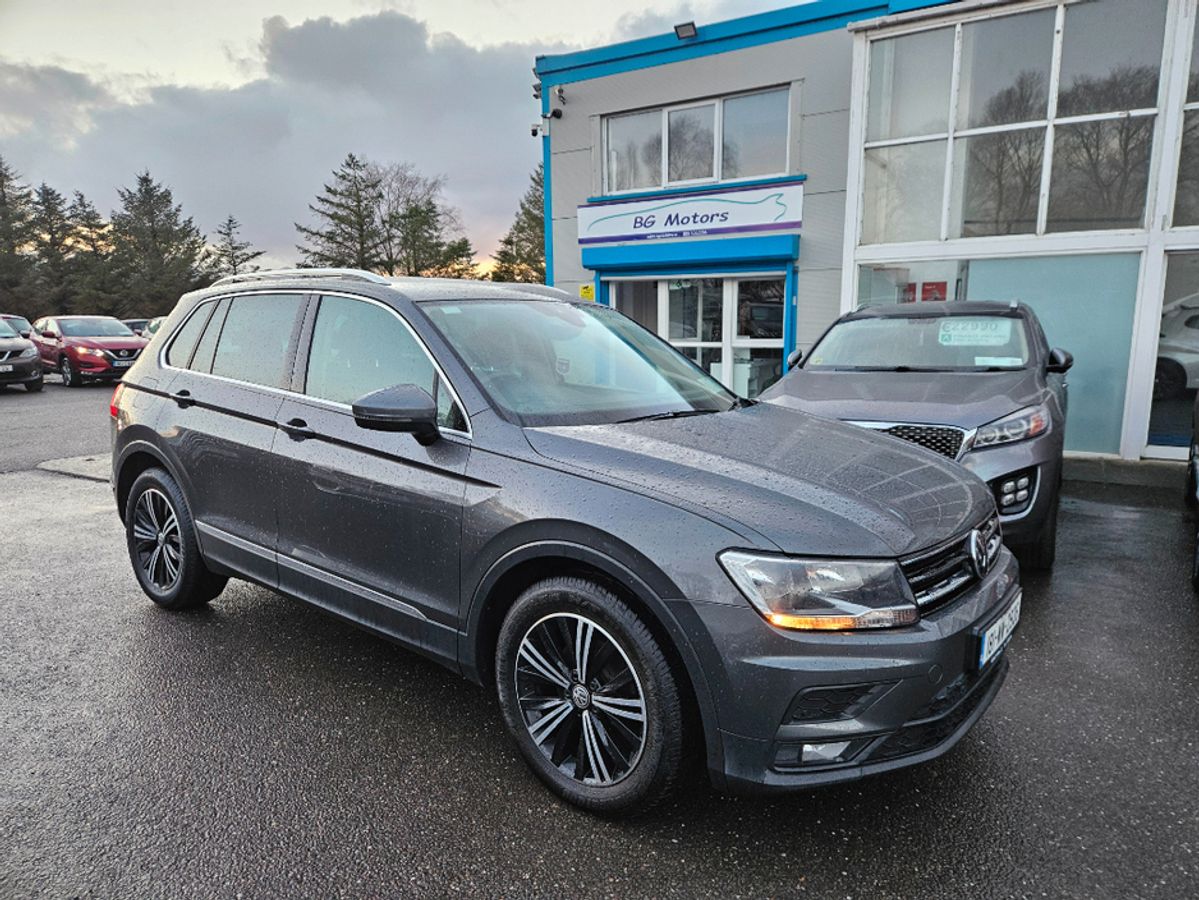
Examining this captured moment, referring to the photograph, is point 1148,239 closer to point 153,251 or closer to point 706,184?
point 706,184

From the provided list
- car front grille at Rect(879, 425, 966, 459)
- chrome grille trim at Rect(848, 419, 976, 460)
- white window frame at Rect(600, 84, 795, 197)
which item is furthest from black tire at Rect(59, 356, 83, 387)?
car front grille at Rect(879, 425, 966, 459)

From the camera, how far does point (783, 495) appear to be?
224cm

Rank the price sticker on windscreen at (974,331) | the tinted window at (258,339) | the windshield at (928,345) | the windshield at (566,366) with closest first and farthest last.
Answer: the windshield at (566,366), the tinted window at (258,339), the windshield at (928,345), the price sticker on windscreen at (974,331)

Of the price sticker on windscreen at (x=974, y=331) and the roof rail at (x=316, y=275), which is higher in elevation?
the roof rail at (x=316, y=275)

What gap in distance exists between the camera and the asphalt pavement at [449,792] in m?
2.18

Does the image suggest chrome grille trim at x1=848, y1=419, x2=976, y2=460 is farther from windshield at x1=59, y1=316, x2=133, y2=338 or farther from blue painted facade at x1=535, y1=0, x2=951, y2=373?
windshield at x1=59, y1=316, x2=133, y2=338

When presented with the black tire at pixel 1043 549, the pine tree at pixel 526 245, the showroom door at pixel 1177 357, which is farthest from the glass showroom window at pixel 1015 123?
the pine tree at pixel 526 245

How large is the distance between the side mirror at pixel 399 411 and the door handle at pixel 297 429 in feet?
2.03

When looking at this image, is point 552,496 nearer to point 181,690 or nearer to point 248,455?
point 248,455

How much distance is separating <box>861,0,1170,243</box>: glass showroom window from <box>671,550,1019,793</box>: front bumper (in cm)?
861

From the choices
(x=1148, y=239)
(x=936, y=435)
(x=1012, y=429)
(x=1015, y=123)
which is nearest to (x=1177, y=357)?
(x=1148, y=239)

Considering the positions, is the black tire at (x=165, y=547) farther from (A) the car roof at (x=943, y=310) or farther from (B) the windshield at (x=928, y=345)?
(A) the car roof at (x=943, y=310)

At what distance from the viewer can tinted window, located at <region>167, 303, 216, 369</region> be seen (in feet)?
13.3

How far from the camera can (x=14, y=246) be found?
1743 inches
